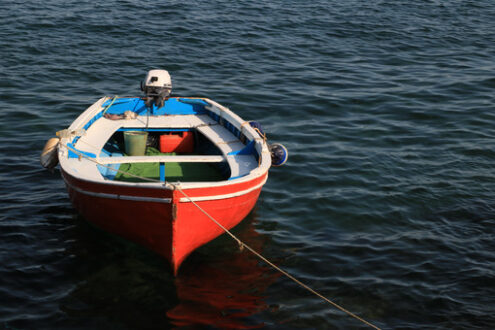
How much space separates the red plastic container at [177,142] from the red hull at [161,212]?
311 centimetres

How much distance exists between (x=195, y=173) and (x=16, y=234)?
3500mm

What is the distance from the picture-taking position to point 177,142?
41.4 feet

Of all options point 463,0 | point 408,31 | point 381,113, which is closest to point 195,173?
point 381,113

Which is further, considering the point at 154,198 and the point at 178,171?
the point at 178,171

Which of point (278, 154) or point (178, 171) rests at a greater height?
point (278, 154)

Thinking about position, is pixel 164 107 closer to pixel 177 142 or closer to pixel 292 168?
pixel 177 142

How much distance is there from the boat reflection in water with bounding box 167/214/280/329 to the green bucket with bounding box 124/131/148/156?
3.12 metres

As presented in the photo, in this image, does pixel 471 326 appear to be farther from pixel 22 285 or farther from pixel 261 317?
pixel 22 285

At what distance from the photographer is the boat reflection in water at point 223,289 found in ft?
27.3

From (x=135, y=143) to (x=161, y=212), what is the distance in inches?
153

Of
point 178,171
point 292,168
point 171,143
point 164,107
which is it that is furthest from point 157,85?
point 292,168

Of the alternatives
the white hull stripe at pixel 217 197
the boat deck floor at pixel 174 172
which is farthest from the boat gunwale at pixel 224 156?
the boat deck floor at pixel 174 172

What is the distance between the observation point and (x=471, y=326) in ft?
27.3

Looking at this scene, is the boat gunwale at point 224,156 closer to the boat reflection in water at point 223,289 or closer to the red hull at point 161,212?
the red hull at point 161,212
